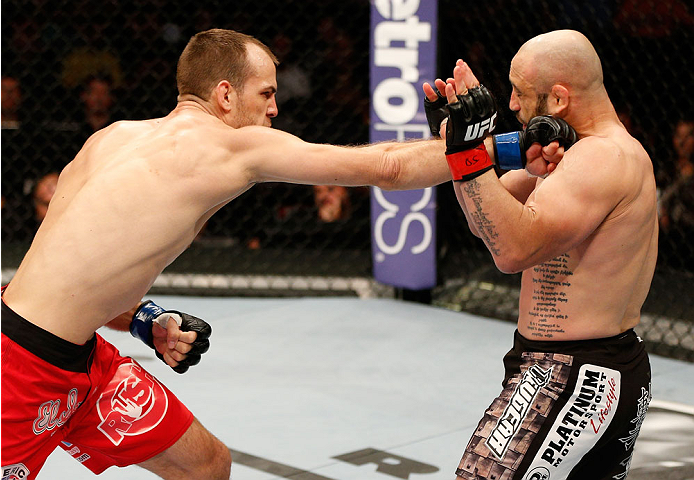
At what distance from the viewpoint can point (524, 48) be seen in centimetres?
181

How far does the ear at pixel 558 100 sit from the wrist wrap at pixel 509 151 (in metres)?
0.09

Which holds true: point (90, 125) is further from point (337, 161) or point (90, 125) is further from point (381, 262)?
point (337, 161)

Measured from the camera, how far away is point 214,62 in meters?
1.92

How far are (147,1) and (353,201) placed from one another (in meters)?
1.76

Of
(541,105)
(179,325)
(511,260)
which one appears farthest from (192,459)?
(541,105)

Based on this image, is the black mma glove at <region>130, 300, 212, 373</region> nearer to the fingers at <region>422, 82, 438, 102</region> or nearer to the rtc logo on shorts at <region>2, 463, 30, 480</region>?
the rtc logo on shorts at <region>2, 463, 30, 480</region>

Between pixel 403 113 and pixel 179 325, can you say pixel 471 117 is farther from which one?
pixel 403 113

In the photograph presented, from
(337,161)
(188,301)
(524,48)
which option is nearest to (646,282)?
(524,48)

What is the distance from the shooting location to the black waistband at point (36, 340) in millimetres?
1703

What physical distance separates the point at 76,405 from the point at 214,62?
0.76m

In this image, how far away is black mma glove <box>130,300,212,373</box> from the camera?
196 cm

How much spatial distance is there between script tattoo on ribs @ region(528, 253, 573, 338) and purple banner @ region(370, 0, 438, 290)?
8.41ft

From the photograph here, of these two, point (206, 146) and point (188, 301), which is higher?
point (206, 146)

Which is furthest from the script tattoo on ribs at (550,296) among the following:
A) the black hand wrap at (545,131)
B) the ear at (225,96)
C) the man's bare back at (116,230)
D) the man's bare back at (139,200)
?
the ear at (225,96)
